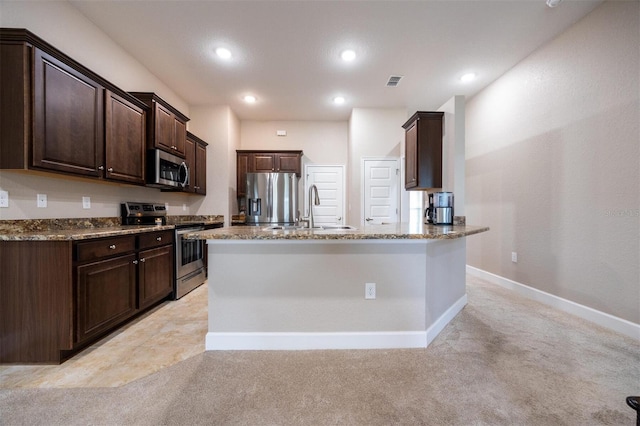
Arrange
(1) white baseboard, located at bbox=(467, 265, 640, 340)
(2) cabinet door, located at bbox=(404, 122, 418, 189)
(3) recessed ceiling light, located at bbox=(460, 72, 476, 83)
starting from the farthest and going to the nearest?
(3) recessed ceiling light, located at bbox=(460, 72, 476, 83)
(2) cabinet door, located at bbox=(404, 122, 418, 189)
(1) white baseboard, located at bbox=(467, 265, 640, 340)

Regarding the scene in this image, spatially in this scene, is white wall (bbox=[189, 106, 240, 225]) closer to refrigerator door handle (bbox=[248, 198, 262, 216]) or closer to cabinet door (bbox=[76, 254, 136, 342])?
refrigerator door handle (bbox=[248, 198, 262, 216])

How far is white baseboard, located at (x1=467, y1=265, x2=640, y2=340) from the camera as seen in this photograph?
2.20 m

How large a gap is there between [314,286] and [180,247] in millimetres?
2056

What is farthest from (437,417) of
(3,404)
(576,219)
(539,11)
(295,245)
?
(539,11)

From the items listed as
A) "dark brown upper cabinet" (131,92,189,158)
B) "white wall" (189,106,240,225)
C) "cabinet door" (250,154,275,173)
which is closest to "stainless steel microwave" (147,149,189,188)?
"dark brown upper cabinet" (131,92,189,158)

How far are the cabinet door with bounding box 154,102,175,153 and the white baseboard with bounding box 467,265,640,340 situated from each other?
192 inches

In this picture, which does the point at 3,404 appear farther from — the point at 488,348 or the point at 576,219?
the point at 576,219

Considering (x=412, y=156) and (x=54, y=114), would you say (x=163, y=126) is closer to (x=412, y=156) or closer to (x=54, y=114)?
(x=54, y=114)

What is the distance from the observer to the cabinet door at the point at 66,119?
183 cm

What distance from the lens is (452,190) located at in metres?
3.06

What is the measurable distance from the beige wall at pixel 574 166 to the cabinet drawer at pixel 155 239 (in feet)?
14.3

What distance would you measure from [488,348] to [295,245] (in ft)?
5.63

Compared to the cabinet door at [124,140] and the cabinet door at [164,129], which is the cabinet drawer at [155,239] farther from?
the cabinet door at [164,129]

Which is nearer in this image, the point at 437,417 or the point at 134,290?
the point at 437,417
